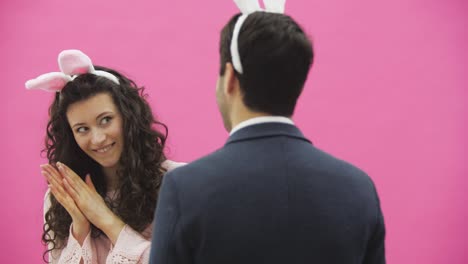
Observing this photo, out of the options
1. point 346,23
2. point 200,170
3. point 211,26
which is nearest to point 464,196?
point 346,23

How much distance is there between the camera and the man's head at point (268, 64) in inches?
33.0

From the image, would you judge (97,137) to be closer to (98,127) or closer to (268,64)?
(98,127)

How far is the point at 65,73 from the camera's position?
1.66m

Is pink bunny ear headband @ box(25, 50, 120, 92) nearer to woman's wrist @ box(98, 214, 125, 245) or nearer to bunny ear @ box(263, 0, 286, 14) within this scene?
woman's wrist @ box(98, 214, 125, 245)

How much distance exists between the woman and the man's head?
80 centimetres

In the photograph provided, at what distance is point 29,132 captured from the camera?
2604 millimetres

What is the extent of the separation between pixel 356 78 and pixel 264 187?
1.79 meters

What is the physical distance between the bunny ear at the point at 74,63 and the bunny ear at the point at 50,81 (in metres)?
0.03

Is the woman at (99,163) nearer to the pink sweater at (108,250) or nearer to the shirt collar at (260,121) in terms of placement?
the pink sweater at (108,250)

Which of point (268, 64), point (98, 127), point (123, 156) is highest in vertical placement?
point (268, 64)

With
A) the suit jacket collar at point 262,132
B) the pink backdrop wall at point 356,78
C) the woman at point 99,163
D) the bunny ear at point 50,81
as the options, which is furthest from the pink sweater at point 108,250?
the pink backdrop wall at point 356,78

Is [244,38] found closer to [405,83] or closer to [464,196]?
[405,83]

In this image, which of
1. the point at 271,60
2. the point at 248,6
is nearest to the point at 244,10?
the point at 248,6

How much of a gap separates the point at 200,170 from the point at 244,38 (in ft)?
0.73
